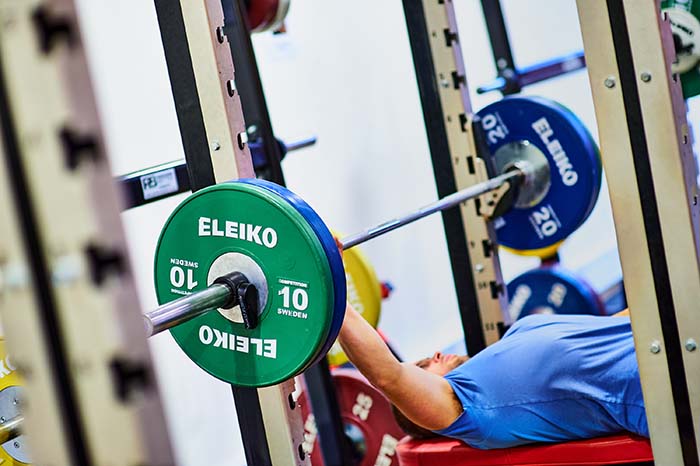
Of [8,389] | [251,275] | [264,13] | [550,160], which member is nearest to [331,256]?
[251,275]

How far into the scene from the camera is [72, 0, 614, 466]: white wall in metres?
2.79

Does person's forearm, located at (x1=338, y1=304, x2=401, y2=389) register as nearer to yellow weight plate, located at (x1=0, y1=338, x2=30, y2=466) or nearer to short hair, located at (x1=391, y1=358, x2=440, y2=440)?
short hair, located at (x1=391, y1=358, x2=440, y2=440)

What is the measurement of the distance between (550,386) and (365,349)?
1.46 feet

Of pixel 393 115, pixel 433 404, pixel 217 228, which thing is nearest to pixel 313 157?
pixel 393 115

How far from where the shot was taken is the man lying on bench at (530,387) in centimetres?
196

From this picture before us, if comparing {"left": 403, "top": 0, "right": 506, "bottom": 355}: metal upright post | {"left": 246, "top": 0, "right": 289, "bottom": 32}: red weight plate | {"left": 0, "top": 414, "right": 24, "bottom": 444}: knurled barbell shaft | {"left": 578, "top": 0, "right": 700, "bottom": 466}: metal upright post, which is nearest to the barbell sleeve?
{"left": 403, "top": 0, "right": 506, "bottom": 355}: metal upright post

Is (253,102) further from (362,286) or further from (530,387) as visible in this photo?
(530,387)

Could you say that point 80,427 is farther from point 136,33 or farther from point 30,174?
point 136,33

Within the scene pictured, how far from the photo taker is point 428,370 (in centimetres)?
234

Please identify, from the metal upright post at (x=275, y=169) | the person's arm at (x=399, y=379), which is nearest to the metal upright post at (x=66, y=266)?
the person's arm at (x=399, y=379)

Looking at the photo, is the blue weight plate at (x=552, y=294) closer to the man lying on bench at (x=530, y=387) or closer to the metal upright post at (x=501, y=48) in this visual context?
the metal upright post at (x=501, y=48)

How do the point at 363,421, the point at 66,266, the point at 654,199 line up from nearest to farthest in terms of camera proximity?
the point at 66,266
the point at 654,199
the point at 363,421

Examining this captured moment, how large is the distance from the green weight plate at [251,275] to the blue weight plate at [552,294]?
1.99m

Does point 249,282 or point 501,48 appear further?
point 501,48
